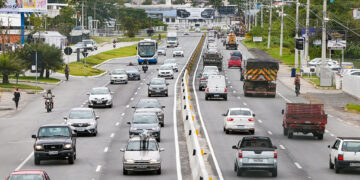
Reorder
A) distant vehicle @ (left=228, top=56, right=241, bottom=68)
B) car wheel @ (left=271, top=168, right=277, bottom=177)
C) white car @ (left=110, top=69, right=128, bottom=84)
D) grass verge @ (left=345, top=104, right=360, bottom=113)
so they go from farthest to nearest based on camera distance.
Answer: distant vehicle @ (left=228, top=56, right=241, bottom=68), white car @ (left=110, top=69, right=128, bottom=84), grass verge @ (left=345, top=104, right=360, bottom=113), car wheel @ (left=271, top=168, right=277, bottom=177)

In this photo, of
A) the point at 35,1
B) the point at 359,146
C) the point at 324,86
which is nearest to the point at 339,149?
the point at 359,146

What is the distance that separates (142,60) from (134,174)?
253 ft

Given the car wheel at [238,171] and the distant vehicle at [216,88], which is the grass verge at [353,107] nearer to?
the distant vehicle at [216,88]

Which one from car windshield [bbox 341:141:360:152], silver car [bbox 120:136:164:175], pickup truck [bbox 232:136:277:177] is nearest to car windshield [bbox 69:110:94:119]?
silver car [bbox 120:136:164:175]

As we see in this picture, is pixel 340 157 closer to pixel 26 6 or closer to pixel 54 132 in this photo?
pixel 54 132

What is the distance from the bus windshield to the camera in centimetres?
10319

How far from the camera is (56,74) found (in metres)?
88.5

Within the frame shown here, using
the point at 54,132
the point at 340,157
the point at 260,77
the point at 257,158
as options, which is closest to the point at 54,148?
the point at 54,132

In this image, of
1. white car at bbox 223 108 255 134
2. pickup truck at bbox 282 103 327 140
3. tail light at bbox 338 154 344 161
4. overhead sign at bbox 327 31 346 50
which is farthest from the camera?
overhead sign at bbox 327 31 346 50

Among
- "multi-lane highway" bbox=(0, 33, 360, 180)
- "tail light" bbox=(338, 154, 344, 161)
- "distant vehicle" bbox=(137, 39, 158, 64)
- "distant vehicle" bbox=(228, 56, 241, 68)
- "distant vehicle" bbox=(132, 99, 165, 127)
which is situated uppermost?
"distant vehicle" bbox=(137, 39, 158, 64)

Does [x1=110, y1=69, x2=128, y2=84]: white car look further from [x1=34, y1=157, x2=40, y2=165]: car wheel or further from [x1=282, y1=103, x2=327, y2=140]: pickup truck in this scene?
[x1=34, y1=157, x2=40, y2=165]: car wheel

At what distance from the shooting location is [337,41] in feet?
290

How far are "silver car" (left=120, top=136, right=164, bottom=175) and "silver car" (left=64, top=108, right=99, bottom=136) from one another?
12.0 metres

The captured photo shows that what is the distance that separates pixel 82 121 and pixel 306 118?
1147 centimetres
